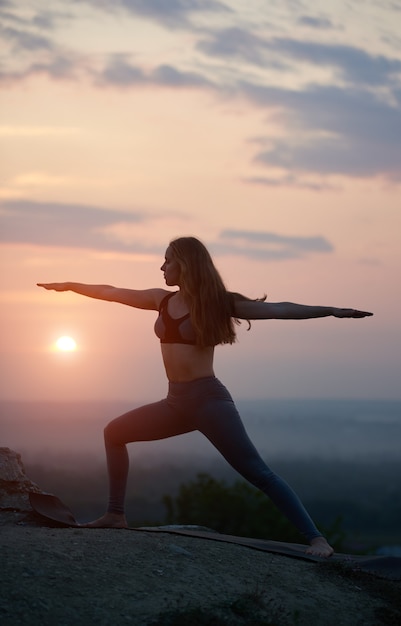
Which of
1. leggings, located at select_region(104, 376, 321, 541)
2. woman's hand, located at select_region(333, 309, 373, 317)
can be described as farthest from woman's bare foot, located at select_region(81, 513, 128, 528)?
woman's hand, located at select_region(333, 309, 373, 317)

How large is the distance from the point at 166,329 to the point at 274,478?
1504 mm

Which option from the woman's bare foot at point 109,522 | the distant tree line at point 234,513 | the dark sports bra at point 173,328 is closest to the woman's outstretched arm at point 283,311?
the dark sports bra at point 173,328

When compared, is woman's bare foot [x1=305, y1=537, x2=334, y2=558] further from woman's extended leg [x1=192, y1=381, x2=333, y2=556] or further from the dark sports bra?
the dark sports bra

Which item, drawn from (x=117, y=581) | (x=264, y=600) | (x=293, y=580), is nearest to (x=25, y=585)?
(x=117, y=581)

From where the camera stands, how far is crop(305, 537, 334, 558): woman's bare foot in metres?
8.56

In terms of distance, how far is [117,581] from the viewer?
6992 mm

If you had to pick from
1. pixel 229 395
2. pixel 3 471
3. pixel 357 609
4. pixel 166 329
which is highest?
pixel 166 329

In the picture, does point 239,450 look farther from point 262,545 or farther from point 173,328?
point 173,328

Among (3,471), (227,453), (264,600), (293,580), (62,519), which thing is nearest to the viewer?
(264,600)

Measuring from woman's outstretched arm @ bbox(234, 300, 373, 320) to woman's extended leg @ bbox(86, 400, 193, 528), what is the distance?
3.36 feet

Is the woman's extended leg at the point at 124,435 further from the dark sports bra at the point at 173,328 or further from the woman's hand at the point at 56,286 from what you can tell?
the woman's hand at the point at 56,286

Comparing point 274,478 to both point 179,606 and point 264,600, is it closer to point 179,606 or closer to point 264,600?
point 264,600

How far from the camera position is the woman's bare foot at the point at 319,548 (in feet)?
28.1

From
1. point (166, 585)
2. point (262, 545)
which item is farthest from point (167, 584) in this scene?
point (262, 545)
